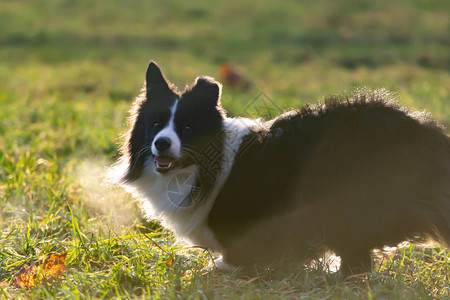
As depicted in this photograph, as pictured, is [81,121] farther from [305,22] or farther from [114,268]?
[305,22]

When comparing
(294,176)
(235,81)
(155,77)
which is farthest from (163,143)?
(235,81)

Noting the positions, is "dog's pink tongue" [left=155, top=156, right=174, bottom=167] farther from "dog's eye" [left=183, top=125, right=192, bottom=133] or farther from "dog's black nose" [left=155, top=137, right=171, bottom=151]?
"dog's eye" [left=183, top=125, right=192, bottom=133]

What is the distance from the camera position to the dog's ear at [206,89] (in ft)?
12.5

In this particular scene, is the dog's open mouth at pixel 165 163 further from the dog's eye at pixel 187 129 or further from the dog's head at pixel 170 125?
the dog's eye at pixel 187 129

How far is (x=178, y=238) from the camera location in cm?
392

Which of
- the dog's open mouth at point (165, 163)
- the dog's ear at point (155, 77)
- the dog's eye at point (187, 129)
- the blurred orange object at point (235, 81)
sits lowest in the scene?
the blurred orange object at point (235, 81)

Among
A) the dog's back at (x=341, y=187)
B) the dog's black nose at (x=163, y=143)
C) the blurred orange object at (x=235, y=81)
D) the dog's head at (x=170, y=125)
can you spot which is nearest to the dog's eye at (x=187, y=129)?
the dog's head at (x=170, y=125)

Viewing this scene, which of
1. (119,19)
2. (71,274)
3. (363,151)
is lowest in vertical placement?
(119,19)

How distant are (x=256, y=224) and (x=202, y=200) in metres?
0.40

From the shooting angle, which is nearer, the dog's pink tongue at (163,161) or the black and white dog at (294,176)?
the black and white dog at (294,176)

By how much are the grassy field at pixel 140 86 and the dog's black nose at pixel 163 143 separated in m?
0.71

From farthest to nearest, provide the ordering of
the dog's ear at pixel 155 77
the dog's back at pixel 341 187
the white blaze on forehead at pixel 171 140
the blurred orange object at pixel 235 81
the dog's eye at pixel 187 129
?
the blurred orange object at pixel 235 81 → the dog's ear at pixel 155 77 → the dog's eye at pixel 187 129 → the white blaze on forehead at pixel 171 140 → the dog's back at pixel 341 187

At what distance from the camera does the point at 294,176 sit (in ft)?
11.7

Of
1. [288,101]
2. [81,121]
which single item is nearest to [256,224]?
[81,121]
